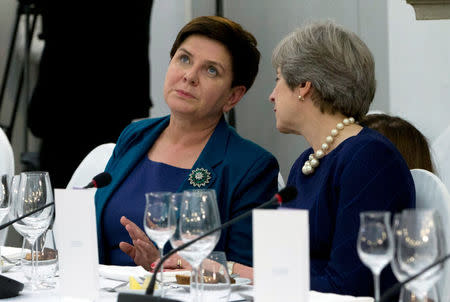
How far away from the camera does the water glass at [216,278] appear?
4.93 feet

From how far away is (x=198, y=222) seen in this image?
4.58ft

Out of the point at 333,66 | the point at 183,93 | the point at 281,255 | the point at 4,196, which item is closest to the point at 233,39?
the point at 183,93

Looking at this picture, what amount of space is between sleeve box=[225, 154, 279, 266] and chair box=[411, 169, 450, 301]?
0.50 meters

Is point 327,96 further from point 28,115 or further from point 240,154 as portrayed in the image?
point 28,115

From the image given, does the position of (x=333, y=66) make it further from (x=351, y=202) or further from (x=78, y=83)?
(x=78, y=83)

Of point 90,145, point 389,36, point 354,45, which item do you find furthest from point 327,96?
point 90,145

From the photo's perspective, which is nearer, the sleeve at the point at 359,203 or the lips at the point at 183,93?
the sleeve at the point at 359,203

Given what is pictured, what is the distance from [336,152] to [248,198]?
0.44 m

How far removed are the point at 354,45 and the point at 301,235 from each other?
101cm

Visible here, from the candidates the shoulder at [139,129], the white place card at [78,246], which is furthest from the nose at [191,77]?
the white place card at [78,246]

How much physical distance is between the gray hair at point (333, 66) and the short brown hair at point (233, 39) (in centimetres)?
43

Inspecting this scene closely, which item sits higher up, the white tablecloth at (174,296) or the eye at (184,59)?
the eye at (184,59)

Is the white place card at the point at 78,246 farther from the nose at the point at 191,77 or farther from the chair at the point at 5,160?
the chair at the point at 5,160

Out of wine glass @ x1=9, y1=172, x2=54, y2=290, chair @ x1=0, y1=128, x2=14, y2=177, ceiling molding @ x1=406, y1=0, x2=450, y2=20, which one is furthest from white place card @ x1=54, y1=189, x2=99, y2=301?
ceiling molding @ x1=406, y1=0, x2=450, y2=20
